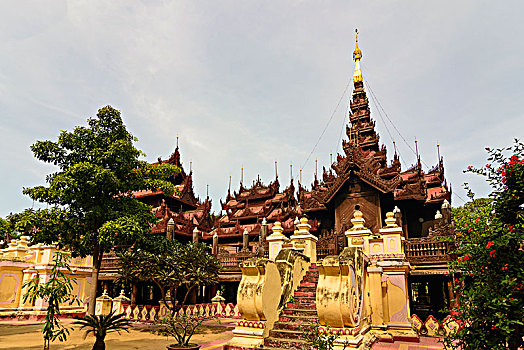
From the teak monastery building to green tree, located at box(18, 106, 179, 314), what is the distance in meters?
2.48

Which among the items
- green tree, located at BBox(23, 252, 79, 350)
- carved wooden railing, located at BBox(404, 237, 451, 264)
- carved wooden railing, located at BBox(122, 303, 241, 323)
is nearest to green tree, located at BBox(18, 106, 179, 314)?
carved wooden railing, located at BBox(122, 303, 241, 323)

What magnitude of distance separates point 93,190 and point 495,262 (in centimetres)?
1317

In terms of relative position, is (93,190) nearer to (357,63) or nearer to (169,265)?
(169,265)

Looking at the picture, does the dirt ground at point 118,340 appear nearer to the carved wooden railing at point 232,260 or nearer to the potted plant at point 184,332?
the potted plant at point 184,332

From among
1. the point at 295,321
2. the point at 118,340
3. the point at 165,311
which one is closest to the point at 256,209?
the point at 165,311

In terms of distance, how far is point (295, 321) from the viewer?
8516 millimetres

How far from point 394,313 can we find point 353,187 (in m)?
12.6

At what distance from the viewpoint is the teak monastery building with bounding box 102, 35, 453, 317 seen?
1488 centimetres

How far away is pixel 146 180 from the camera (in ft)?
46.9

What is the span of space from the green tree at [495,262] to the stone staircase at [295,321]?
163 inches

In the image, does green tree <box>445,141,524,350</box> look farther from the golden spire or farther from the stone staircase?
the golden spire

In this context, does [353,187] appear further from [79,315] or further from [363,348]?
[79,315]

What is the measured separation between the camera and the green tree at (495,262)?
3.87 metres

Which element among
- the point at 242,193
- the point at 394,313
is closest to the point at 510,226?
the point at 394,313
